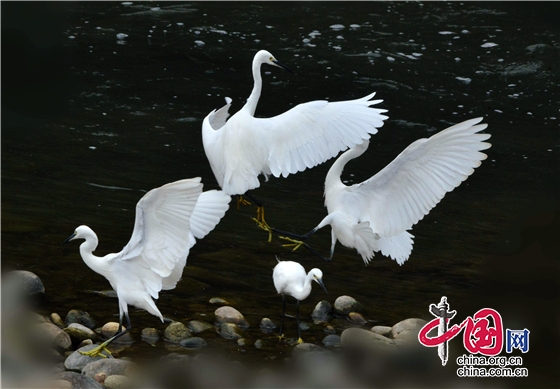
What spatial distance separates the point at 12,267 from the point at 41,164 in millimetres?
2714

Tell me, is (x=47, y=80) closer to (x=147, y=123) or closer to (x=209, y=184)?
(x=147, y=123)

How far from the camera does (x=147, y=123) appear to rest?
37.3 feet

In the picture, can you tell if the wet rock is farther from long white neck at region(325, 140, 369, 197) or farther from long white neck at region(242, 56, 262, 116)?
long white neck at region(242, 56, 262, 116)

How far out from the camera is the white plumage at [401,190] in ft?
20.3

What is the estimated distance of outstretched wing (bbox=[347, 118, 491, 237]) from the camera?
6.17m

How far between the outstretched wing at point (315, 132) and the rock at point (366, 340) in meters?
1.36

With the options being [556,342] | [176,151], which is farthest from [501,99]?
[556,342]

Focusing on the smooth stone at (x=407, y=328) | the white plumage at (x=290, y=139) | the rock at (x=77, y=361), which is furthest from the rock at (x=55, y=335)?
the smooth stone at (x=407, y=328)

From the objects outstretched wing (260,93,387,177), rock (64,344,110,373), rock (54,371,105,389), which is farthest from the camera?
outstretched wing (260,93,387,177)

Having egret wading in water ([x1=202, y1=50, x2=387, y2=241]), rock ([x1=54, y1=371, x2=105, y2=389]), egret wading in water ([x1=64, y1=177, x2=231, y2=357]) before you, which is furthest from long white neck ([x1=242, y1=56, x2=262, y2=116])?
rock ([x1=54, y1=371, x2=105, y2=389])

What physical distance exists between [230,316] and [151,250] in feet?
3.78

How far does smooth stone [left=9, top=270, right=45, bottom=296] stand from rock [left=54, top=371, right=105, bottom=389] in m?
1.32

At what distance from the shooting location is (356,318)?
7.15 metres

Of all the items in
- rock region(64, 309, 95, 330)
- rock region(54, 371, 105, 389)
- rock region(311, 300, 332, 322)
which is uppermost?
rock region(54, 371, 105, 389)
